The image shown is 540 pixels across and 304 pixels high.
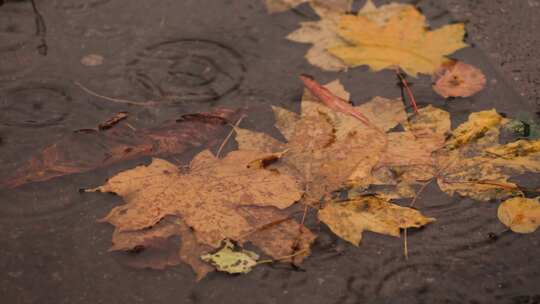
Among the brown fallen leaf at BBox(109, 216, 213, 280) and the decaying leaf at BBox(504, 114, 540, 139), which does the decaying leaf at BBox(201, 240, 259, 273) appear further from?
the decaying leaf at BBox(504, 114, 540, 139)

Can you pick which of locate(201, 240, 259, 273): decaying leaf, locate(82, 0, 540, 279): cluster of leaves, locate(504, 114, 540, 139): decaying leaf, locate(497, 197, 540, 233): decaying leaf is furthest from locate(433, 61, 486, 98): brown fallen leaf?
locate(201, 240, 259, 273): decaying leaf

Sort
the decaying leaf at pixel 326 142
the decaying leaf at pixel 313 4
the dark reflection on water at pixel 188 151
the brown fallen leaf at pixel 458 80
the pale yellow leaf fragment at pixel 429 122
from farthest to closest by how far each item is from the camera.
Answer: the decaying leaf at pixel 313 4 → the brown fallen leaf at pixel 458 80 → the pale yellow leaf fragment at pixel 429 122 → the decaying leaf at pixel 326 142 → the dark reflection on water at pixel 188 151

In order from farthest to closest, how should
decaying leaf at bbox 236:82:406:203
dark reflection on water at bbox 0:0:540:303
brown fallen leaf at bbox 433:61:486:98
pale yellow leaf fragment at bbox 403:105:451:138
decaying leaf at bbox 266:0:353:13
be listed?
decaying leaf at bbox 266:0:353:13 → brown fallen leaf at bbox 433:61:486:98 → pale yellow leaf fragment at bbox 403:105:451:138 → decaying leaf at bbox 236:82:406:203 → dark reflection on water at bbox 0:0:540:303

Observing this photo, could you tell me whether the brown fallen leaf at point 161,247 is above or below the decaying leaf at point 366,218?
below

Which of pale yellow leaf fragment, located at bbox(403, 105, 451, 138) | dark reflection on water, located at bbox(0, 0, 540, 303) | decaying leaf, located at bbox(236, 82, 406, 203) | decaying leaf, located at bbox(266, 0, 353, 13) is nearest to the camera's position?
dark reflection on water, located at bbox(0, 0, 540, 303)

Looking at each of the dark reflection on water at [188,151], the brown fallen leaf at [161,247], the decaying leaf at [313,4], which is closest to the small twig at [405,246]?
the dark reflection on water at [188,151]

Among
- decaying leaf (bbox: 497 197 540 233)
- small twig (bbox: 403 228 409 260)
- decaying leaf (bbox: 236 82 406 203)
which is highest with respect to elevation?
decaying leaf (bbox: 236 82 406 203)

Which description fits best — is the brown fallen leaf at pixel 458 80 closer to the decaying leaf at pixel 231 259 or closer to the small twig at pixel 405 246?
the small twig at pixel 405 246
